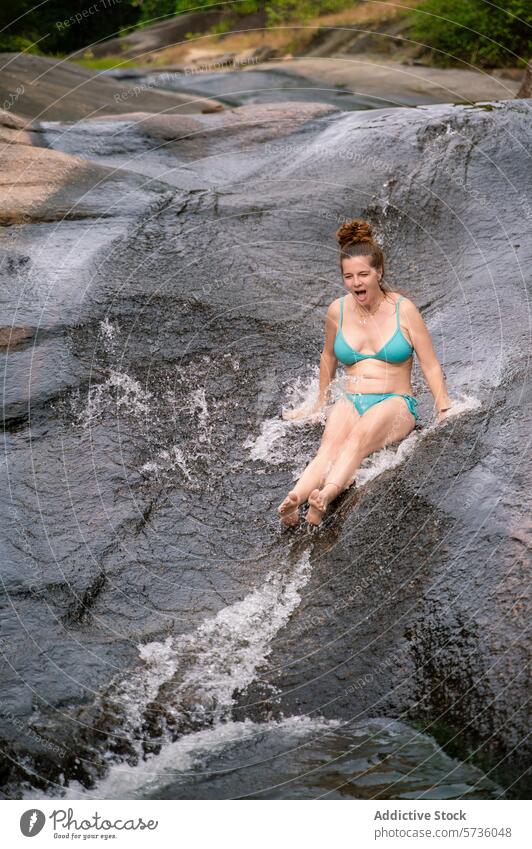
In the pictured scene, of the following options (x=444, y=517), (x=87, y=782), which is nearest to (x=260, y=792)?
(x=87, y=782)

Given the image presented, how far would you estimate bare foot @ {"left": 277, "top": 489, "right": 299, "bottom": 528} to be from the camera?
6137 mm

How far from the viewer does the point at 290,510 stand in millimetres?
6203

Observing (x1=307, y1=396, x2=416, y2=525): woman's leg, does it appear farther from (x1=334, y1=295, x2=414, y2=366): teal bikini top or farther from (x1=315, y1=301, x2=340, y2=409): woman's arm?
(x1=315, y1=301, x2=340, y2=409): woman's arm

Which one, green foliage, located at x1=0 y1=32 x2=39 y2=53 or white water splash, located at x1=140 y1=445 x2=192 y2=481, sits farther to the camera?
green foliage, located at x1=0 y1=32 x2=39 y2=53

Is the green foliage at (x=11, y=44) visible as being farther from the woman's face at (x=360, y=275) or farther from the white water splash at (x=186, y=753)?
the white water splash at (x=186, y=753)

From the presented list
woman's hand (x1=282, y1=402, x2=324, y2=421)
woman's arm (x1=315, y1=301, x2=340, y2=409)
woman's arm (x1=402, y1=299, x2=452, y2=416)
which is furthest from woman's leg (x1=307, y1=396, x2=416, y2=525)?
woman's hand (x1=282, y1=402, x2=324, y2=421)

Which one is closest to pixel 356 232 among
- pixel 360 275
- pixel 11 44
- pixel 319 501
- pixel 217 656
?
pixel 360 275

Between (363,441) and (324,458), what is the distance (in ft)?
0.94

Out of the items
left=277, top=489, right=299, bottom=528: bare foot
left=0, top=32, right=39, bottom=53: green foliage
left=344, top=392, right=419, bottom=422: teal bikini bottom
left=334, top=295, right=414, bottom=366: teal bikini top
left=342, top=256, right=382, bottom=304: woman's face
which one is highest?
left=0, top=32, right=39, bottom=53: green foliage

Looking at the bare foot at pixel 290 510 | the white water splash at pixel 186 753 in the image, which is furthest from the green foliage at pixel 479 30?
the white water splash at pixel 186 753

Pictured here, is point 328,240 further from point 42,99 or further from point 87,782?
point 42,99

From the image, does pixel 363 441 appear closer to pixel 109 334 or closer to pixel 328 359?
pixel 328 359

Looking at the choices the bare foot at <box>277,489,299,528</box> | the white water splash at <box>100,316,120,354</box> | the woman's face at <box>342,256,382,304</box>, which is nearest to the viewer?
the bare foot at <box>277,489,299,528</box>

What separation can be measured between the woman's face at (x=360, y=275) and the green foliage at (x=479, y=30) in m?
15.1
